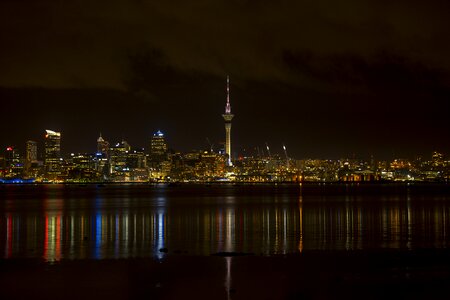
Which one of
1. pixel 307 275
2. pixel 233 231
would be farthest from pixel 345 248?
pixel 233 231

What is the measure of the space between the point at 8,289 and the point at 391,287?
12002 mm

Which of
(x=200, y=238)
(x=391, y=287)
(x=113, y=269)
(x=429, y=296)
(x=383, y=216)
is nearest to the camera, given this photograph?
(x=429, y=296)

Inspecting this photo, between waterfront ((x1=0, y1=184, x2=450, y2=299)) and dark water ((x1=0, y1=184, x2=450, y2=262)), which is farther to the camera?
dark water ((x1=0, y1=184, x2=450, y2=262))

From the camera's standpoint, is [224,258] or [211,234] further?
[211,234]

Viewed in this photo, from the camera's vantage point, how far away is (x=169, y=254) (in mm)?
27359

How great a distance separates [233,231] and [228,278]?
685 inches

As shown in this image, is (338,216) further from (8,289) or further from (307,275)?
(8,289)

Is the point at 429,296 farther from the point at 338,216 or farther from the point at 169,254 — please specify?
the point at 338,216

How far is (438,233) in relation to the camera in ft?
117

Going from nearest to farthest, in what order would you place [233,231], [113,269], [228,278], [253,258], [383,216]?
[228,278], [113,269], [253,258], [233,231], [383,216]

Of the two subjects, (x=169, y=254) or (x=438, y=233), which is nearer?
(x=169, y=254)

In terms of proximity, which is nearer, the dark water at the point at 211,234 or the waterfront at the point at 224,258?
the waterfront at the point at 224,258

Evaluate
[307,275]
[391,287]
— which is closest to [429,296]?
[391,287]

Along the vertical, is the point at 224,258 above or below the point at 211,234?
below
